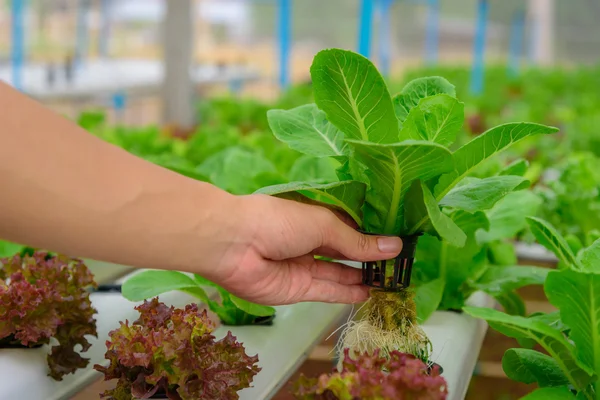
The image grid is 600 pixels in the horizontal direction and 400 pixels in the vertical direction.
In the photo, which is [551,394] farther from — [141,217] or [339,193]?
[141,217]

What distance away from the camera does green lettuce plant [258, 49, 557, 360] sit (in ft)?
3.65

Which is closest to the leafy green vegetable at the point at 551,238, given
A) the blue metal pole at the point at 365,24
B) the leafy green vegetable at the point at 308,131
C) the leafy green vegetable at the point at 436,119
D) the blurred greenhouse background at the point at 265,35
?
the leafy green vegetable at the point at 436,119

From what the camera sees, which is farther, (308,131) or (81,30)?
(81,30)

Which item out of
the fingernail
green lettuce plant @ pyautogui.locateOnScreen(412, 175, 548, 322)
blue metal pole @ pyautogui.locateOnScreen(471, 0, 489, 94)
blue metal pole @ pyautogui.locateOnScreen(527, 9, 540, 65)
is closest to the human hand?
the fingernail

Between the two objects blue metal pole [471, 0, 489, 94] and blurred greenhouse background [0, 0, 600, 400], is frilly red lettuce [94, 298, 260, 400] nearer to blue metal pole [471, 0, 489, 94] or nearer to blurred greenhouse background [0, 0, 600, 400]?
blurred greenhouse background [0, 0, 600, 400]

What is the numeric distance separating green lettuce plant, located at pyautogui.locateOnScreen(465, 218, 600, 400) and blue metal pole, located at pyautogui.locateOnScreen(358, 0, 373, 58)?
896mm

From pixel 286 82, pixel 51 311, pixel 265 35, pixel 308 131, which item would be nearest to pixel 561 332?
pixel 308 131

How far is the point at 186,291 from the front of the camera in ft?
4.90

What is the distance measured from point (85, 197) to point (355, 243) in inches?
15.7

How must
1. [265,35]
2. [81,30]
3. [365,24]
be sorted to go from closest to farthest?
[365,24]
[81,30]
[265,35]

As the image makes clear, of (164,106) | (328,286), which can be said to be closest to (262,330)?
(328,286)

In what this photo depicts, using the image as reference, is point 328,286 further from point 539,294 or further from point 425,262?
point 539,294

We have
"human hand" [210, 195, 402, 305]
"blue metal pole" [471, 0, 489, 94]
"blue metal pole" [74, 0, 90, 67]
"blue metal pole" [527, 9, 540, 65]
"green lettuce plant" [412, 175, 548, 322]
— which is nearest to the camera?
"human hand" [210, 195, 402, 305]

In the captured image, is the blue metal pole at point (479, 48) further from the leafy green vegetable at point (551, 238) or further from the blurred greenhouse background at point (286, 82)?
the leafy green vegetable at point (551, 238)
